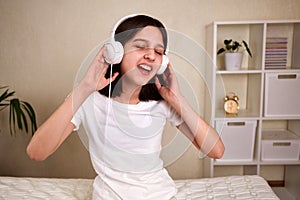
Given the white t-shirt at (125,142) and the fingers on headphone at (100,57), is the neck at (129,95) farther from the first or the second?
the fingers on headphone at (100,57)

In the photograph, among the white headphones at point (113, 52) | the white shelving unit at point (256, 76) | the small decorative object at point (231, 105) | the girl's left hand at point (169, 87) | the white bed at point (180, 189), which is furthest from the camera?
the small decorative object at point (231, 105)

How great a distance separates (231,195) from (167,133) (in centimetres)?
65

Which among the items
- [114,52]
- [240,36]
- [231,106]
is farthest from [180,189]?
[240,36]

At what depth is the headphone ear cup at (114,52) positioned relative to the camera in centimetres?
93

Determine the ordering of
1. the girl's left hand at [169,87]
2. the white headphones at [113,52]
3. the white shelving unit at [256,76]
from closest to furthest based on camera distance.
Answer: the white headphones at [113,52], the girl's left hand at [169,87], the white shelving unit at [256,76]

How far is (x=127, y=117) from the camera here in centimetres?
111

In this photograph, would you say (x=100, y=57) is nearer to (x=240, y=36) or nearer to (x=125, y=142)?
(x=125, y=142)

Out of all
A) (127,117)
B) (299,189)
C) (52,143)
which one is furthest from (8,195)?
(299,189)

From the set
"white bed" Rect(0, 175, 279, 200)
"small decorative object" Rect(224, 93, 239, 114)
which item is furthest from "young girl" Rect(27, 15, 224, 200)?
"small decorative object" Rect(224, 93, 239, 114)

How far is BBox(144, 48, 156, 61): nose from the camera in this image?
939 millimetres

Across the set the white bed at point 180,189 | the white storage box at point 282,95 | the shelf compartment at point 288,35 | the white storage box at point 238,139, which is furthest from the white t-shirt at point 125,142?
the shelf compartment at point 288,35

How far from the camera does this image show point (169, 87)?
1.13 metres

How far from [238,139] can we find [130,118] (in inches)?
57.1

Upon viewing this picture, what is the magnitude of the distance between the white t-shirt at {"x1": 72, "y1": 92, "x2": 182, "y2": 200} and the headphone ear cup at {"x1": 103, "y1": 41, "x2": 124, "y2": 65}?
0.21m
